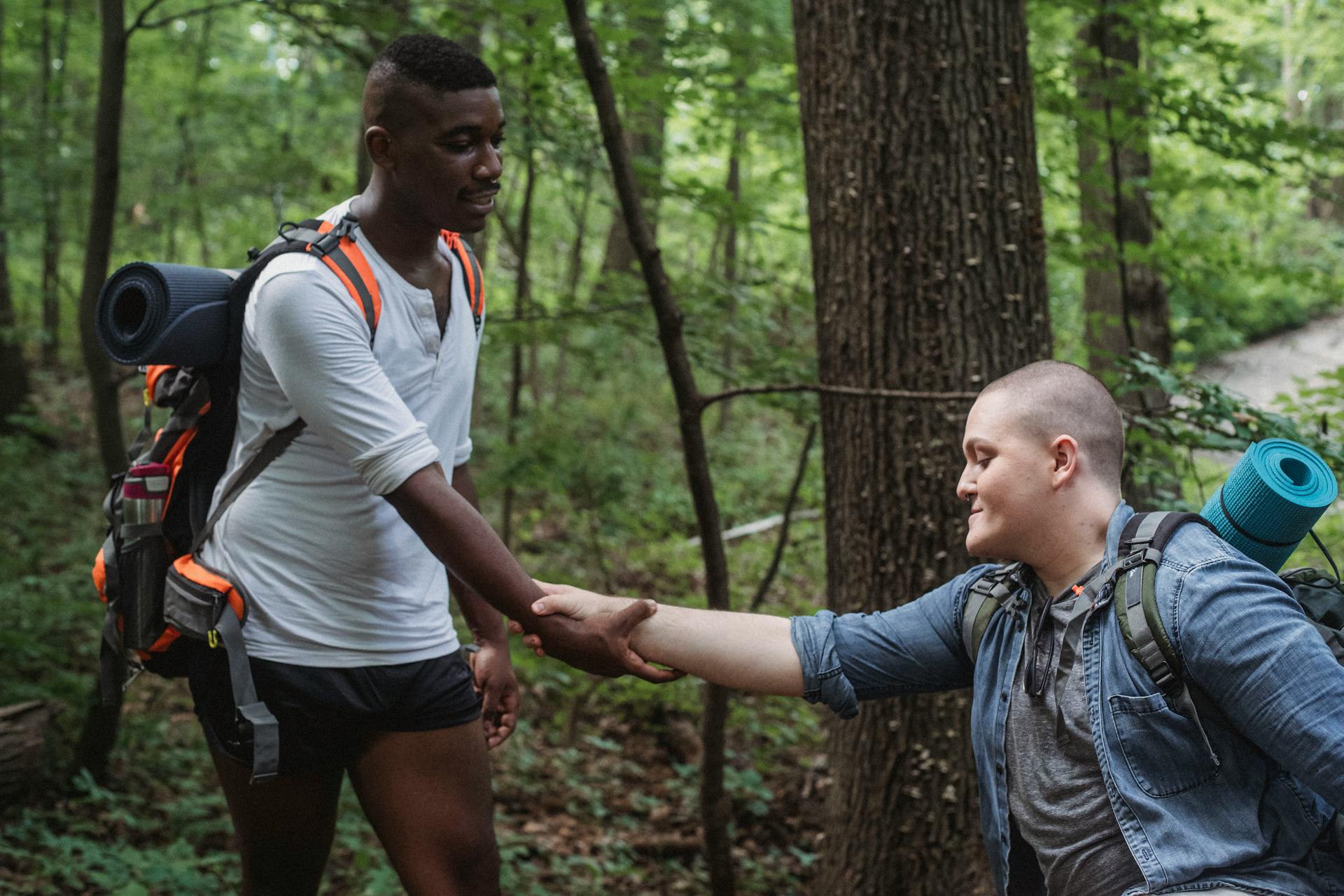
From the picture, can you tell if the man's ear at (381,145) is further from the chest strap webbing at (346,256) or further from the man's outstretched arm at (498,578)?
the man's outstretched arm at (498,578)

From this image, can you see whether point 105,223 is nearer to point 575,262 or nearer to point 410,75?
point 410,75

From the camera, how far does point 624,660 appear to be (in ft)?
7.61

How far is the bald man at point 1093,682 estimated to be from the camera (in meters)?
1.61

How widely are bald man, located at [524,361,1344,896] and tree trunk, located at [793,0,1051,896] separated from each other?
4.51 feet

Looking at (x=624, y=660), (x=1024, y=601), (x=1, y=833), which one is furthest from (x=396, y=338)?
(x=1, y=833)

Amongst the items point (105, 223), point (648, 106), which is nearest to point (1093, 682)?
point (105, 223)

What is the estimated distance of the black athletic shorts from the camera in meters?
2.44

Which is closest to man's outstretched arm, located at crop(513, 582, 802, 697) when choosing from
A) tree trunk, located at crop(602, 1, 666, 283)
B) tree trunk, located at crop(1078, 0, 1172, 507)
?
tree trunk, located at crop(602, 1, 666, 283)

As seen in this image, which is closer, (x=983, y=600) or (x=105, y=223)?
(x=983, y=600)

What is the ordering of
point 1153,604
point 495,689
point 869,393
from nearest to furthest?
point 1153,604 → point 495,689 → point 869,393

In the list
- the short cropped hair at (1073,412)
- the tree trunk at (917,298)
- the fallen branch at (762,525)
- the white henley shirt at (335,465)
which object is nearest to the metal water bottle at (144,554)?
the white henley shirt at (335,465)

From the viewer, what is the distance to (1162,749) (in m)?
1.71

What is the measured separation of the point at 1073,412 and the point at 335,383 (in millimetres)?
1487

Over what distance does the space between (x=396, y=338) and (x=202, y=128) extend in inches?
441
